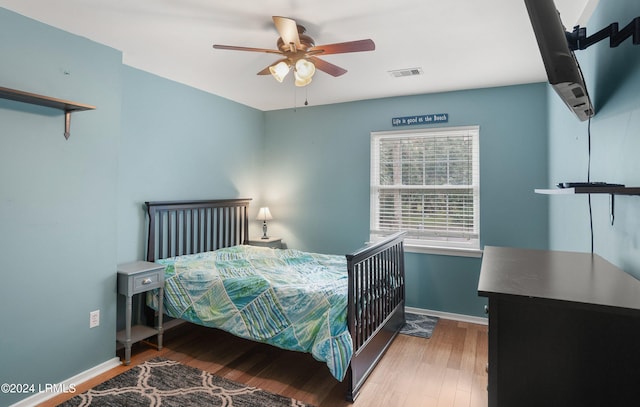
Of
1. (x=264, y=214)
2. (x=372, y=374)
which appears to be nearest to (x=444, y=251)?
(x=372, y=374)

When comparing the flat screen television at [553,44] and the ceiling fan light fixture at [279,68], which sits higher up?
the ceiling fan light fixture at [279,68]

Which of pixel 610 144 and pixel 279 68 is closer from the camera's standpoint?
pixel 610 144

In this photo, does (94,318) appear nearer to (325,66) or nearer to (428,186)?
(325,66)

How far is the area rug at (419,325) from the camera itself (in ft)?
11.0

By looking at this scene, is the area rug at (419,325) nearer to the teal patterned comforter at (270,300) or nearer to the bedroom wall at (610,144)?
the teal patterned comforter at (270,300)

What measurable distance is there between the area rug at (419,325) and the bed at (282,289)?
0.42 feet

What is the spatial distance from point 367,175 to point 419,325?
5.79 feet

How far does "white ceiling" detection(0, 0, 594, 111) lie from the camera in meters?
2.08

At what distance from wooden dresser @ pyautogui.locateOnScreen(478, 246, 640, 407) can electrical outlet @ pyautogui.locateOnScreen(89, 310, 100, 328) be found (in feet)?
8.87

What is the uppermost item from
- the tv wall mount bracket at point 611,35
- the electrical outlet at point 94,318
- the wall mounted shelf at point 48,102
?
the tv wall mount bracket at point 611,35

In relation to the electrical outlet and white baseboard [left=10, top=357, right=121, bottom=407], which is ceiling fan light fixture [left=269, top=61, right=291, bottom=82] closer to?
the electrical outlet

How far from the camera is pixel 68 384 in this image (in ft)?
7.88

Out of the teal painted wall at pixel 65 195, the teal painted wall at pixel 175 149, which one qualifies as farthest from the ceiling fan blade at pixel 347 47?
the teal painted wall at pixel 175 149

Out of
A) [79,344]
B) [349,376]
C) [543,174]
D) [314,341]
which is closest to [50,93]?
[79,344]
